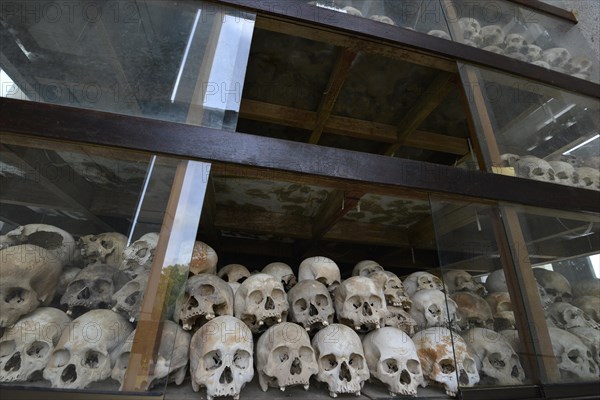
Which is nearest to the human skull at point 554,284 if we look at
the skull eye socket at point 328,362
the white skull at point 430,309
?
the white skull at point 430,309

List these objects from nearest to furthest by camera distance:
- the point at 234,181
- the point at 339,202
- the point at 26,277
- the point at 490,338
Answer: the point at 26,277
the point at 490,338
the point at 339,202
the point at 234,181

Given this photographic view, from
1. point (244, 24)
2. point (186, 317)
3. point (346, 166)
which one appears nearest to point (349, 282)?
point (346, 166)

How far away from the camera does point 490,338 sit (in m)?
1.76

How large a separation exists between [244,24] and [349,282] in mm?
1821

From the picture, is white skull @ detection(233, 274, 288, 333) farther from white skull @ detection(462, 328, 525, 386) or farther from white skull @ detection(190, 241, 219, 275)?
white skull @ detection(462, 328, 525, 386)

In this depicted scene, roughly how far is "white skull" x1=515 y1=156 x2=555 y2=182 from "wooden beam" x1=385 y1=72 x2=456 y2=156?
940mm

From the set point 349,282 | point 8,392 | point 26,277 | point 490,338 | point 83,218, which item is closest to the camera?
point 8,392

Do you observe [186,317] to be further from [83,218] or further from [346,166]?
[346,166]

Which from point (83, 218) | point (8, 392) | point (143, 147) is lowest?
point (8, 392)

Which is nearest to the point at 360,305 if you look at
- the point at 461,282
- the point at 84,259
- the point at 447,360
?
the point at 447,360

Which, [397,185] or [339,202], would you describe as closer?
[397,185]

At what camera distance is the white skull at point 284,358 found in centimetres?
140

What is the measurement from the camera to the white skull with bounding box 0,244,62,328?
4.25ft


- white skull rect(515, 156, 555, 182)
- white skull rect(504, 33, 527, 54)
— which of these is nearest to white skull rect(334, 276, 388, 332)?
white skull rect(515, 156, 555, 182)
